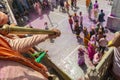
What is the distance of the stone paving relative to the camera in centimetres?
1575

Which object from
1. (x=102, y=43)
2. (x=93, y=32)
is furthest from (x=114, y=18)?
(x=102, y=43)

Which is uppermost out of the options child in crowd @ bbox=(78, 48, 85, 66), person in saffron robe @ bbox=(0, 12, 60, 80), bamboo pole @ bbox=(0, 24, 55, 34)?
bamboo pole @ bbox=(0, 24, 55, 34)

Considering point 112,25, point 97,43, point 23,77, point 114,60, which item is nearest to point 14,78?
point 23,77

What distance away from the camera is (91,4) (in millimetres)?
20469

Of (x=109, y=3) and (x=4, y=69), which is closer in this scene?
(x=4, y=69)

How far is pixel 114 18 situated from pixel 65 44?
473 centimetres

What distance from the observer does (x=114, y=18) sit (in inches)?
711

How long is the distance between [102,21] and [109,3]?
10.6 feet

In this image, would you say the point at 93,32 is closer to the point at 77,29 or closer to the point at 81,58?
the point at 77,29

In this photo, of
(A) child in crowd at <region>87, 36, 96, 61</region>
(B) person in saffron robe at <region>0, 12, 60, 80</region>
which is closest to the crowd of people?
(A) child in crowd at <region>87, 36, 96, 61</region>

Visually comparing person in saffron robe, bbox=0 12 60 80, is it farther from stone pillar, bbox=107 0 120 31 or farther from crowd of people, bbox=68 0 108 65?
stone pillar, bbox=107 0 120 31

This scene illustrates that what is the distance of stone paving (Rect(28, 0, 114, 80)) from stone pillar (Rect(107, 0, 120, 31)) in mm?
695

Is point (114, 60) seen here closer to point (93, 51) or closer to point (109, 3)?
point (93, 51)

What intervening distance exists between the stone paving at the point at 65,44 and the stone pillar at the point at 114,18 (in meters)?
0.70
